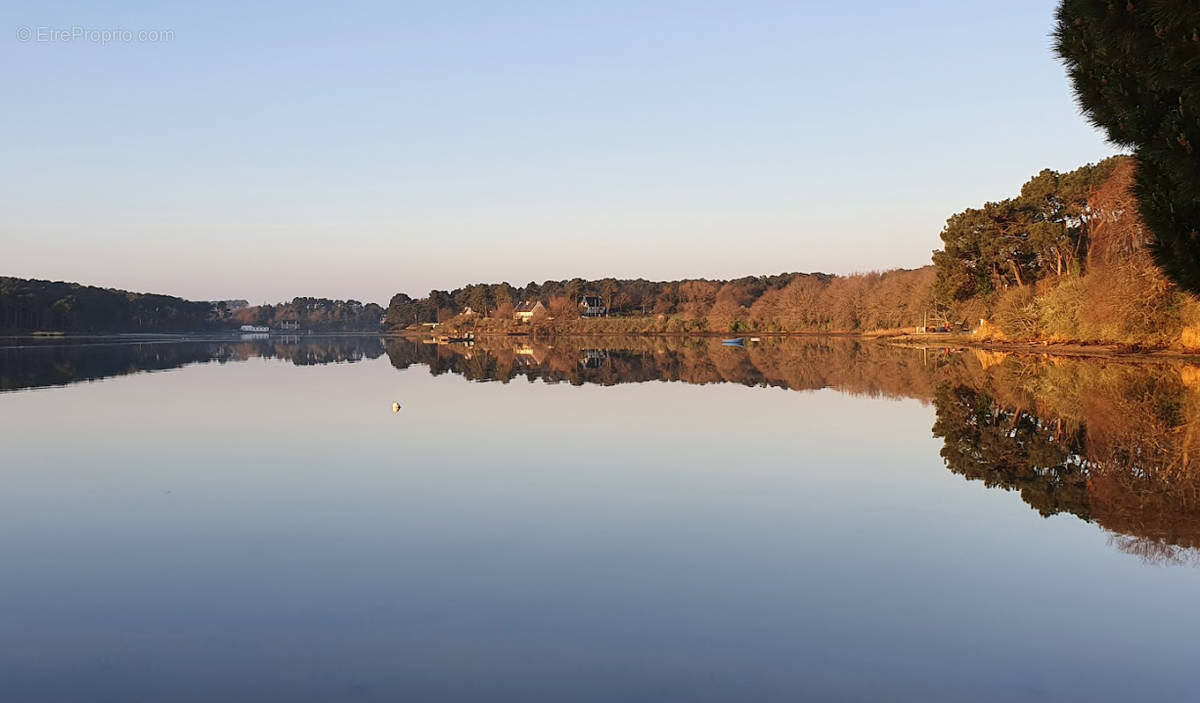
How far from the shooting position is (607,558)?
35.6 feet

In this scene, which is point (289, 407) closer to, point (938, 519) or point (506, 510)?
point (506, 510)

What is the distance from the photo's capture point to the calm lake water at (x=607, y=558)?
7305 mm

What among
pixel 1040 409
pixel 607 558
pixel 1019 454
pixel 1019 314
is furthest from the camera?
pixel 1019 314

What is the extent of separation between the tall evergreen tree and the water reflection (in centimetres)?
373

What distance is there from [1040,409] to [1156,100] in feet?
51.1

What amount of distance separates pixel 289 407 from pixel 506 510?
61.1 feet

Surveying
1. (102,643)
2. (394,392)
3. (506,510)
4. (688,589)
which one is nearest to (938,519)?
(688,589)

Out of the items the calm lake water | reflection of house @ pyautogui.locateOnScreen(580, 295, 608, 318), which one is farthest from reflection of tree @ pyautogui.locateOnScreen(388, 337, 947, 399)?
reflection of house @ pyautogui.locateOnScreen(580, 295, 608, 318)

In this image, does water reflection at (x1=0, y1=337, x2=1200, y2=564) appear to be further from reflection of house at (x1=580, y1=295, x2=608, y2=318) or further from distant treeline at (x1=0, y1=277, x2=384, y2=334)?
reflection of house at (x1=580, y1=295, x2=608, y2=318)

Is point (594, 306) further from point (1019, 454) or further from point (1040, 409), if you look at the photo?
point (1019, 454)

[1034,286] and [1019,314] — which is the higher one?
[1034,286]

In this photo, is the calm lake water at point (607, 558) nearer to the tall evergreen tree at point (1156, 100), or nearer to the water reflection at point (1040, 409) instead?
the water reflection at point (1040, 409)

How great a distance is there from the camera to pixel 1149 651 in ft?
25.5

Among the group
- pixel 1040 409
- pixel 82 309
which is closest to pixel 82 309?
pixel 82 309
